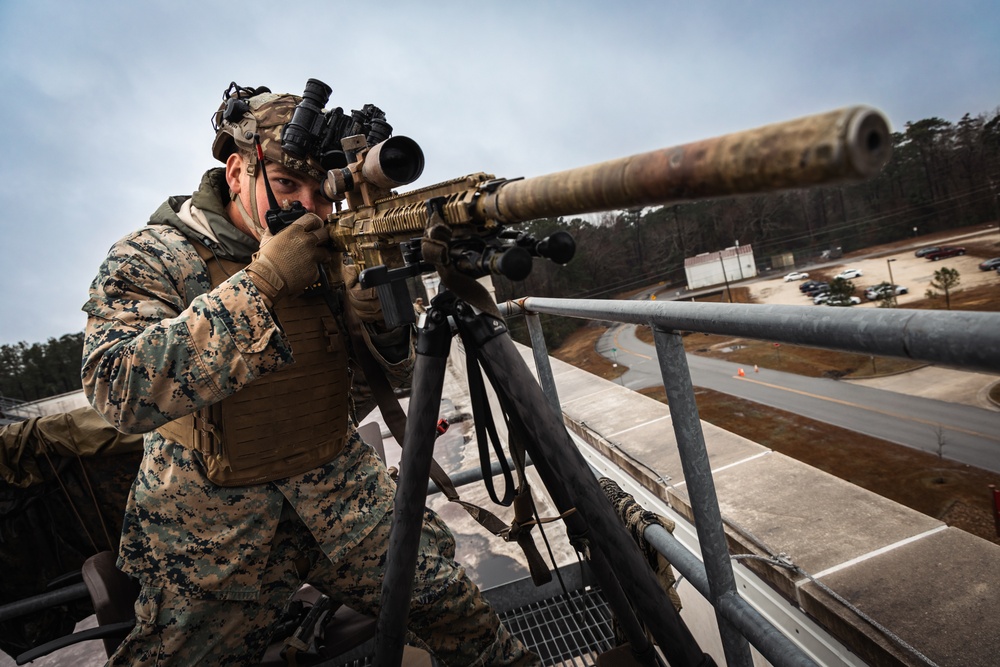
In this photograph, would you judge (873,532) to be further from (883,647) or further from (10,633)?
(10,633)

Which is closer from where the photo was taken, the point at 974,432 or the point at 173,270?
the point at 974,432

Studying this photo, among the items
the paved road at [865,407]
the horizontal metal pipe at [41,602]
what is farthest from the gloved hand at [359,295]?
the horizontal metal pipe at [41,602]

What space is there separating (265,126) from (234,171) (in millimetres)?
253

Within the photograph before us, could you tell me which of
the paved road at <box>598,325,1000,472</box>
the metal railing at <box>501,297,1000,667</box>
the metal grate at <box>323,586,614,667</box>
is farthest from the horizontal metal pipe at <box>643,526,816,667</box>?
the metal grate at <box>323,586,614,667</box>

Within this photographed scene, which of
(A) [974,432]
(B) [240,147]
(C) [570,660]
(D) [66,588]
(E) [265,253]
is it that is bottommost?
(C) [570,660]

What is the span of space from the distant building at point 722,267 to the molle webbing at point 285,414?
272cm

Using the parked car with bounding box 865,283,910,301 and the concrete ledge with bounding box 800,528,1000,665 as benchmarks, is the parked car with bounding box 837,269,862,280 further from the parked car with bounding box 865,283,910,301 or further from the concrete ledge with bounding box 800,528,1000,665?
the concrete ledge with bounding box 800,528,1000,665

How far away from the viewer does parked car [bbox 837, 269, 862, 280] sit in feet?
9.59

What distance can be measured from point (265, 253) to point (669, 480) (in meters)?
1.78

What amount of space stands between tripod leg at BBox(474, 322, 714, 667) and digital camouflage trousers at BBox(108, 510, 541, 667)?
4.05 feet

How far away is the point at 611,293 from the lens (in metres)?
4.05

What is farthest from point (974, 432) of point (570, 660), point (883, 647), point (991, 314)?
point (570, 660)

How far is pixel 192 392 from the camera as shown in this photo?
1.67 metres

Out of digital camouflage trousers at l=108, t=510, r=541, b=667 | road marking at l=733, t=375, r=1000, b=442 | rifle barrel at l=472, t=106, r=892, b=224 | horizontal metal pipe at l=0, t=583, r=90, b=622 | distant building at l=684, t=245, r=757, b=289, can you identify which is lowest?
digital camouflage trousers at l=108, t=510, r=541, b=667
